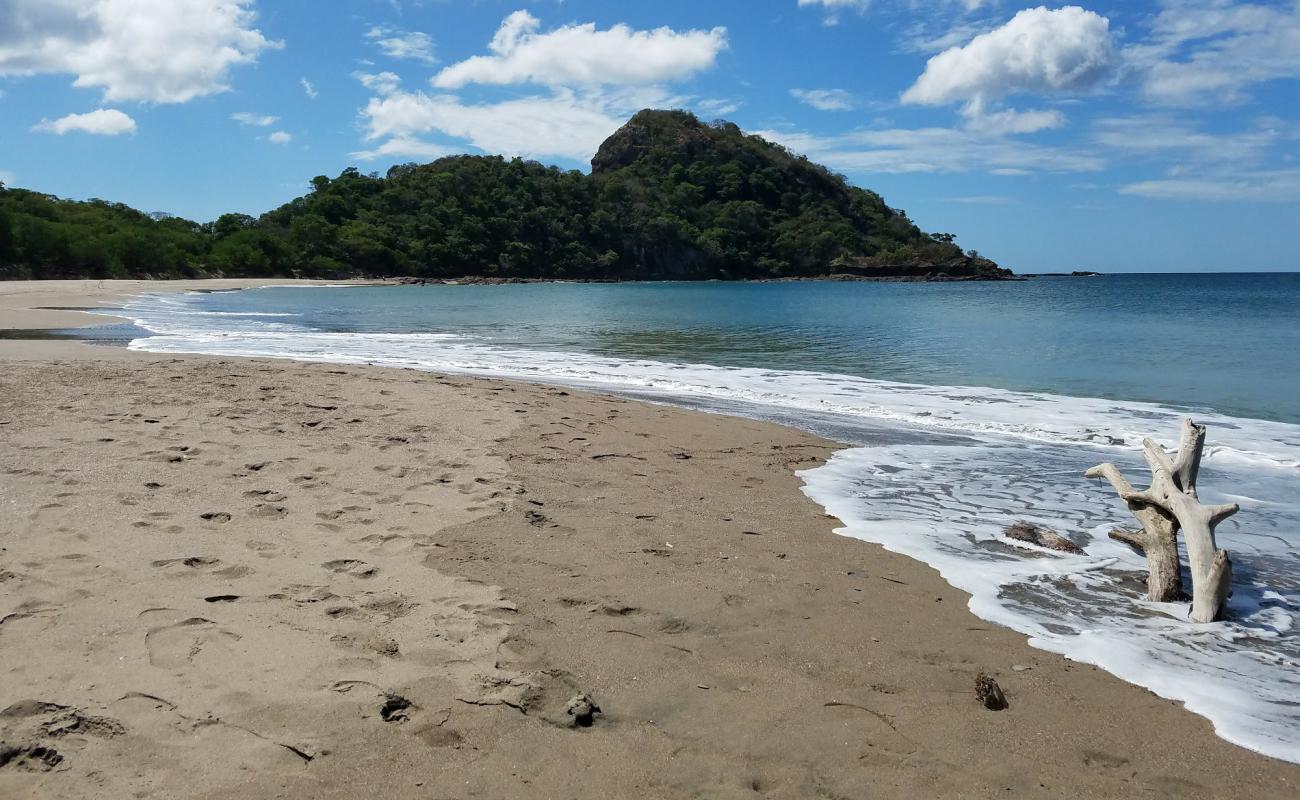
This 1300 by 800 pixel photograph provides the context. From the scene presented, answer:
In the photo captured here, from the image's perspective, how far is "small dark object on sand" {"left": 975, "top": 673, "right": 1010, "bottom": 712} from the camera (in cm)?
300

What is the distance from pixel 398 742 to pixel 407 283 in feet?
281

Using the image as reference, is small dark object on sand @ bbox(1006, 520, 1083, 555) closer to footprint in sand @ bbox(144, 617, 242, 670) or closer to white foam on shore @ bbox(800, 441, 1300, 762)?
white foam on shore @ bbox(800, 441, 1300, 762)

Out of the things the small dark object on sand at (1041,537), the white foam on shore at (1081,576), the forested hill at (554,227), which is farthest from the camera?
the forested hill at (554,227)

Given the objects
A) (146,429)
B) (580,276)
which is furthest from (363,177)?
(146,429)

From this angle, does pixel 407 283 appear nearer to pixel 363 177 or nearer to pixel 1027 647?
pixel 363 177

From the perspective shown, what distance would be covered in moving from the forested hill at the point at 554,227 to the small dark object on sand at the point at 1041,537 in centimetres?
6244

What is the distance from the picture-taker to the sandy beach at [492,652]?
2520mm

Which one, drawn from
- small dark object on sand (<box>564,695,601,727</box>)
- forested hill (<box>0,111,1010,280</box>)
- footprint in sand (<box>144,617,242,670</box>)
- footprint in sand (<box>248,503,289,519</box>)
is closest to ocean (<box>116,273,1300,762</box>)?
small dark object on sand (<box>564,695,601,727</box>)

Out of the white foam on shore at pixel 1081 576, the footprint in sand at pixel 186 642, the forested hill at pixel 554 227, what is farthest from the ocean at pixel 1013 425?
the forested hill at pixel 554 227

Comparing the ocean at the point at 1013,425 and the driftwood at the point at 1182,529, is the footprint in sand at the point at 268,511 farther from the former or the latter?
the driftwood at the point at 1182,529

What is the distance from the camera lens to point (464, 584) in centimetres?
384

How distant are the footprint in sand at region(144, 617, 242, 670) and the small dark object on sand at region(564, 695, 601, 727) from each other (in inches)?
50.9

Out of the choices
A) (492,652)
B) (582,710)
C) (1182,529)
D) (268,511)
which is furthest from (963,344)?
(582,710)

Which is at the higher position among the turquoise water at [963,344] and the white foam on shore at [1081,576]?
the turquoise water at [963,344]
